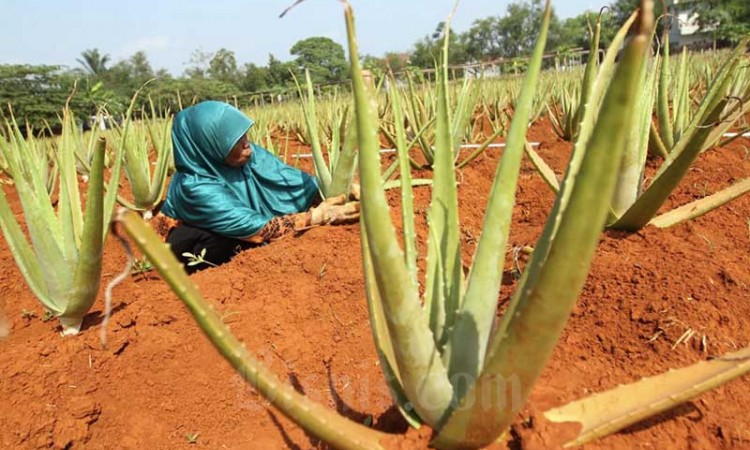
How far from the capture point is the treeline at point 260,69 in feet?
12.7

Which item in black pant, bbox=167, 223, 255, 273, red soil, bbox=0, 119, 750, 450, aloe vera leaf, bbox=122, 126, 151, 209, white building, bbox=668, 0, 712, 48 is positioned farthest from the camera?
white building, bbox=668, 0, 712, 48

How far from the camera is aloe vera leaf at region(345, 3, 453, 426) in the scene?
2.29 ft

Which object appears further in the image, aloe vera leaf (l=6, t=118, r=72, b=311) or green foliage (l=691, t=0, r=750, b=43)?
green foliage (l=691, t=0, r=750, b=43)

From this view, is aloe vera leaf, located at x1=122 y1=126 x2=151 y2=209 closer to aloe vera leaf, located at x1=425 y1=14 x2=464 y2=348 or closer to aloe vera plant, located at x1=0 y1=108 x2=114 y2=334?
aloe vera plant, located at x1=0 y1=108 x2=114 y2=334

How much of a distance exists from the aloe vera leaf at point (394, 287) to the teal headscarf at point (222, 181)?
200 centimetres

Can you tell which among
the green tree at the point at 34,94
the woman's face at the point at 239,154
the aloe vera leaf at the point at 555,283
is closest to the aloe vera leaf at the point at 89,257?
the aloe vera leaf at the point at 555,283

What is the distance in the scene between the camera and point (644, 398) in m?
0.88

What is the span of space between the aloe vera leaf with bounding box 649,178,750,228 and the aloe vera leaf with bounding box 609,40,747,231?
92mm

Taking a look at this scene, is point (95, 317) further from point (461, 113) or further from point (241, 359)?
point (461, 113)

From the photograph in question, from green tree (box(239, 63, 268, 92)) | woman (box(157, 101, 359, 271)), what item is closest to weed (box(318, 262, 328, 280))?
woman (box(157, 101, 359, 271))

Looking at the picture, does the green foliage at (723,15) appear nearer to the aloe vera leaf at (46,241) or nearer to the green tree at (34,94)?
the green tree at (34,94)

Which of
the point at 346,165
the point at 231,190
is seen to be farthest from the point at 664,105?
the point at 231,190

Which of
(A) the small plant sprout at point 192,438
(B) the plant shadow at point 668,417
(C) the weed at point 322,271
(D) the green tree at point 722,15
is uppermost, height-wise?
(D) the green tree at point 722,15

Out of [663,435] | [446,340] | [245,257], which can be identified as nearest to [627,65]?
[446,340]
